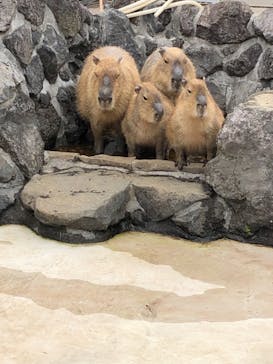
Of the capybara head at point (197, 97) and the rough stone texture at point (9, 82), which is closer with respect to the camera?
the capybara head at point (197, 97)

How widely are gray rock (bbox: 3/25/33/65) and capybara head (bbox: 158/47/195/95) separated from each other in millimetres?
1250

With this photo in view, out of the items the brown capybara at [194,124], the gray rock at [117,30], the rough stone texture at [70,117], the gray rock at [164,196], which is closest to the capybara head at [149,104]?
the brown capybara at [194,124]

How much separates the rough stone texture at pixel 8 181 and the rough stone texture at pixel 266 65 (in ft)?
10.2

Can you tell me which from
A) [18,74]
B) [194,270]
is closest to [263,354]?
[194,270]

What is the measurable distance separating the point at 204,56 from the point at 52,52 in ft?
6.39

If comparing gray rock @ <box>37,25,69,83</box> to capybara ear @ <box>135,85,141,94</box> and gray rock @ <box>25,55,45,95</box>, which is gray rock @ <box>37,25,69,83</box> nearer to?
gray rock @ <box>25,55,45,95</box>

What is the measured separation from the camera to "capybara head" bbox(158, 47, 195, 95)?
249 inches

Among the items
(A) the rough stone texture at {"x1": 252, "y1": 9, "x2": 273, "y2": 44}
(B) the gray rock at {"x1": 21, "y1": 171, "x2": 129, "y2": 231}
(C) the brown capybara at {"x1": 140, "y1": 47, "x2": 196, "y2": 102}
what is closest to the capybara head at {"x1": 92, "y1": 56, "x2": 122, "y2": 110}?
(C) the brown capybara at {"x1": 140, "y1": 47, "x2": 196, "y2": 102}

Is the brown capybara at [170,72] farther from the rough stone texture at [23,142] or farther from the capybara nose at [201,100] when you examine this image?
the rough stone texture at [23,142]

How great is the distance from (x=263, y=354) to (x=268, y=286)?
92cm

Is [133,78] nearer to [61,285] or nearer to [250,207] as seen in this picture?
[250,207]

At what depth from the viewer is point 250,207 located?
5133 millimetres

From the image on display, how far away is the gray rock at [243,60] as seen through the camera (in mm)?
7398

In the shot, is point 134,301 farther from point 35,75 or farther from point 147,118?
point 35,75
